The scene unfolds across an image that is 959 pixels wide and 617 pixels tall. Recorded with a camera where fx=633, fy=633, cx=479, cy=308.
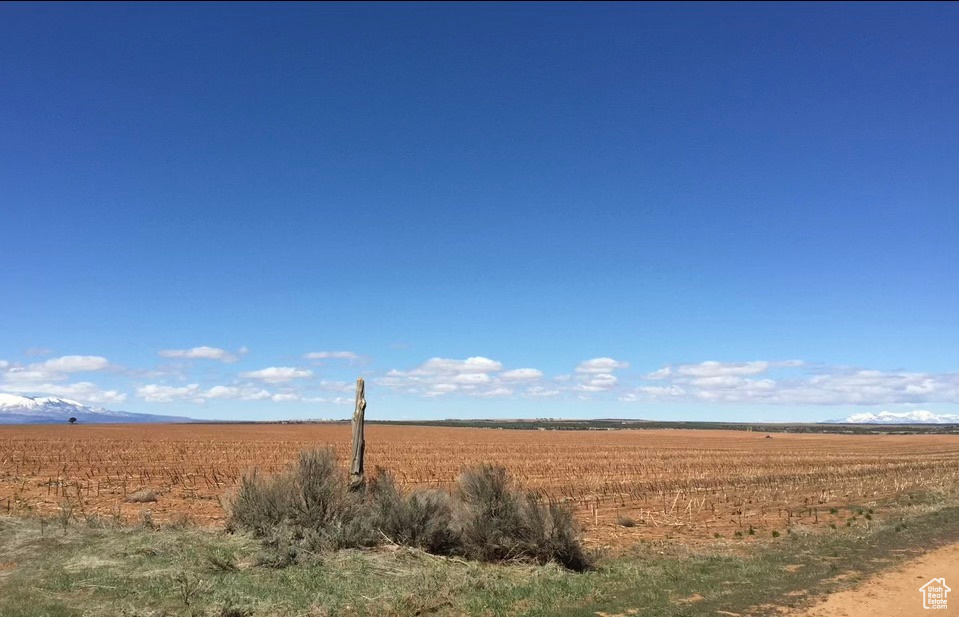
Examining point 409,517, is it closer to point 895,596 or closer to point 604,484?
point 895,596

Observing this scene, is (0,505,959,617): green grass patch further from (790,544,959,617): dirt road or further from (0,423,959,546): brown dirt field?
(0,423,959,546): brown dirt field

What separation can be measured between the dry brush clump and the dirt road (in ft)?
13.1

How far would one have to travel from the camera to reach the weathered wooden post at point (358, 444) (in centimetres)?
1266

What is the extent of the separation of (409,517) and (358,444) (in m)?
1.96

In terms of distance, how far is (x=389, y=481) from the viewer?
1255cm

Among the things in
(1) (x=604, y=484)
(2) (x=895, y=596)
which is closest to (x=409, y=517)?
(2) (x=895, y=596)

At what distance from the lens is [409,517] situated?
38.4ft

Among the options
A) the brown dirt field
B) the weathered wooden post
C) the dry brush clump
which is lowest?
the brown dirt field

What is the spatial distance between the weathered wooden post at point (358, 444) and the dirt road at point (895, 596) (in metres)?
7.92

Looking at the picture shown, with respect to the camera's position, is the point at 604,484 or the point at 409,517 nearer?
the point at 409,517

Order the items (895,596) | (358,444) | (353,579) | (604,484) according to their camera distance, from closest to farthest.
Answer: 1. (895,596)
2. (353,579)
3. (358,444)
4. (604,484)

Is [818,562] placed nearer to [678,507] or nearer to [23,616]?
[678,507]

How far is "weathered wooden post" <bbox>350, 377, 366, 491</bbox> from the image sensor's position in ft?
41.5

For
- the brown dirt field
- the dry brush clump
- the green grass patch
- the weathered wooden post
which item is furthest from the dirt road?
the weathered wooden post
